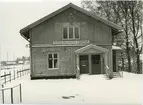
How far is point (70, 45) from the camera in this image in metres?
7.67

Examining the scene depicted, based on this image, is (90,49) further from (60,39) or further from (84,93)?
(84,93)

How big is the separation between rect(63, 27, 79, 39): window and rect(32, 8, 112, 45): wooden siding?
0.14 metres

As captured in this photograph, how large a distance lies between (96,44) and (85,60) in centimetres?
67

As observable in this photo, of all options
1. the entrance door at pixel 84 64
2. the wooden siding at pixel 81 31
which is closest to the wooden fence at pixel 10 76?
the wooden siding at pixel 81 31

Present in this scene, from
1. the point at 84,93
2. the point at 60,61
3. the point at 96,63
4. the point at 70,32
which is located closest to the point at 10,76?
the point at 84,93

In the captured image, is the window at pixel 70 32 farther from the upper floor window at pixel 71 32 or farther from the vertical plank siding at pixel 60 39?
the vertical plank siding at pixel 60 39

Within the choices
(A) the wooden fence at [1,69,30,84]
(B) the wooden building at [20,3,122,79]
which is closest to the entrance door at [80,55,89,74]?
(B) the wooden building at [20,3,122,79]

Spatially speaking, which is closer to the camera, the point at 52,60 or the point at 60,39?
the point at 60,39

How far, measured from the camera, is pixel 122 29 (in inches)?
258

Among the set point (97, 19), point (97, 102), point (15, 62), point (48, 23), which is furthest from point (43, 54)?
point (97, 102)

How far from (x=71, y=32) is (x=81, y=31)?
0.33 meters

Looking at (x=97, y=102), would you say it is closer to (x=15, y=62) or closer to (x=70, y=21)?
(x=15, y=62)

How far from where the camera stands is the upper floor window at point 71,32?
297 inches

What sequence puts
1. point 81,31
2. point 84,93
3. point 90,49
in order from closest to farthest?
point 84,93 → point 90,49 → point 81,31
